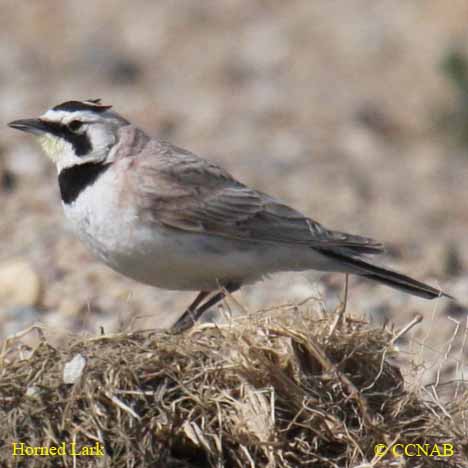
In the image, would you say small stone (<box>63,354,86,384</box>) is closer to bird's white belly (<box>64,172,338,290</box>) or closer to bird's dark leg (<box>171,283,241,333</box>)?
bird's dark leg (<box>171,283,241,333</box>)

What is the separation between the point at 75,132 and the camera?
6.15 m

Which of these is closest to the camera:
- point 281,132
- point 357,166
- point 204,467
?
point 204,467

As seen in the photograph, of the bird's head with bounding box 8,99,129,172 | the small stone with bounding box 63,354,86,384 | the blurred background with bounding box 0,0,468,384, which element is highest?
the bird's head with bounding box 8,99,129,172

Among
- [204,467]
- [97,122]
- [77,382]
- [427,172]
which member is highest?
[97,122]

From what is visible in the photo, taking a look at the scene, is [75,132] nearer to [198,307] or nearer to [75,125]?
[75,125]

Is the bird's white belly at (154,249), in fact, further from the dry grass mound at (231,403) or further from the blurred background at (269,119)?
the dry grass mound at (231,403)

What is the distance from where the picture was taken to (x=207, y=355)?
4906 millimetres

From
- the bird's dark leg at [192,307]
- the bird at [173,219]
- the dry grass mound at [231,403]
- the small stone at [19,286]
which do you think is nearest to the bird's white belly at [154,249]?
the bird at [173,219]

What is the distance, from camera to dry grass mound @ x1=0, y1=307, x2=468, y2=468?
468 cm

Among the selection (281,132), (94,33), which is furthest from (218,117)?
(94,33)

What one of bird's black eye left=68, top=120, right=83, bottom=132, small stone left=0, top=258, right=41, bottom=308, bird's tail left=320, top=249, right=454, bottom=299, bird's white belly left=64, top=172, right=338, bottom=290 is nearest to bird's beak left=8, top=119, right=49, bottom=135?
bird's black eye left=68, top=120, right=83, bottom=132

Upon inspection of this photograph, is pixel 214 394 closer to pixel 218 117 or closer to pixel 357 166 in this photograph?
pixel 357 166

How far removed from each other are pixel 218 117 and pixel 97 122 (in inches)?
299

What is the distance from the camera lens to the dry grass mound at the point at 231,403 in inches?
184
